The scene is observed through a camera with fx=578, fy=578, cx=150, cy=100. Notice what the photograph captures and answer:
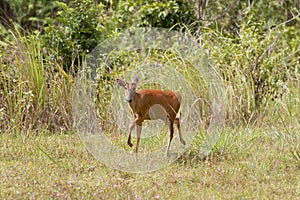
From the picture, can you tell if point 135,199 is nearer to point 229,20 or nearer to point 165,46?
point 165,46

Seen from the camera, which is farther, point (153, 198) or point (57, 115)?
point (57, 115)

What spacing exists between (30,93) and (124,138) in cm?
118

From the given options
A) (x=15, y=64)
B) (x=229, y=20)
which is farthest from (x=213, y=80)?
(x=229, y=20)

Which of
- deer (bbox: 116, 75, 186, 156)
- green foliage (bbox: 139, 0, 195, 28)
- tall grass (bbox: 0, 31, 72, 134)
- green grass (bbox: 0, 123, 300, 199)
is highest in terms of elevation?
green foliage (bbox: 139, 0, 195, 28)

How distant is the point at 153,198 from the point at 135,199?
0.42 ft

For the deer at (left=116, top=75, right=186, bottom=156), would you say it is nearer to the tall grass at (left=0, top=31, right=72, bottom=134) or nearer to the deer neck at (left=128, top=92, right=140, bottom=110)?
the deer neck at (left=128, top=92, right=140, bottom=110)

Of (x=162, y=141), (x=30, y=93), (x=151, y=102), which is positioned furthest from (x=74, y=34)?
(x=151, y=102)

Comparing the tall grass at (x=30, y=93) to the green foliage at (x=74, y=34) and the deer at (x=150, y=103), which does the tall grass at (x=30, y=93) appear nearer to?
the green foliage at (x=74, y=34)

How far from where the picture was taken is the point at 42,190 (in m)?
4.07

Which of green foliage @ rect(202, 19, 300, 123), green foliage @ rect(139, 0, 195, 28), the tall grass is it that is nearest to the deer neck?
the tall grass

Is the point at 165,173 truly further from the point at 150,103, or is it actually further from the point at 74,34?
the point at 74,34

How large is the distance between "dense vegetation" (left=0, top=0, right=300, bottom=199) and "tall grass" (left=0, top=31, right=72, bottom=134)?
11mm

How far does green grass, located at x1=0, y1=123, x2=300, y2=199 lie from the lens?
407 centimetres

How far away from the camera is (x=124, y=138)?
5.52 metres
